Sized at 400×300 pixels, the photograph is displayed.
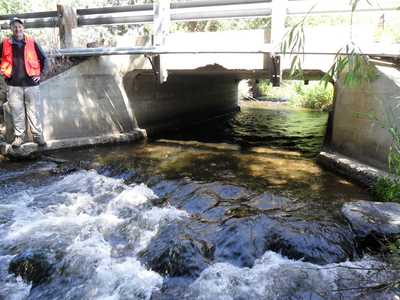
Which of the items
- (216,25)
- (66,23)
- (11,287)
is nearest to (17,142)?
(66,23)

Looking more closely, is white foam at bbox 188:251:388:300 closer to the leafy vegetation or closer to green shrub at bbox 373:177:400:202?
green shrub at bbox 373:177:400:202

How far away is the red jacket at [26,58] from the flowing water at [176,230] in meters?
1.73

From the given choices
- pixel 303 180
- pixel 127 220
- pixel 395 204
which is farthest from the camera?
pixel 303 180

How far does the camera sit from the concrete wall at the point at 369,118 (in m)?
5.68

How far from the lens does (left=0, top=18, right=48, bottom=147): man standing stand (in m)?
6.89

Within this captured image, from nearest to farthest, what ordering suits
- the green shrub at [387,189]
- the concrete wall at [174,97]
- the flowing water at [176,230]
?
the flowing water at [176,230]
the green shrub at [387,189]
the concrete wall at [174,97]

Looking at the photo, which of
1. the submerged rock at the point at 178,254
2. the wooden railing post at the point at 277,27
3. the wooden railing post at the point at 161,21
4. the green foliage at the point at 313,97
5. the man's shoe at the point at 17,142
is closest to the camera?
the submerged rock at the point at 178,254

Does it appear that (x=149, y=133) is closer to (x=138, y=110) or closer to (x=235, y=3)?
(x=138, y=110)

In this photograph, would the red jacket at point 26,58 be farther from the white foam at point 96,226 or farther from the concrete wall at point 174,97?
the concrete wall at point 174,97

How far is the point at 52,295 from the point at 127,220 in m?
1.57

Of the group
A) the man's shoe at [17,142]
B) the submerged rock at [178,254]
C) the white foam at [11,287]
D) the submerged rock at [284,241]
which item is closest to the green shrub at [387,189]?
the submerged rock at [284,241]

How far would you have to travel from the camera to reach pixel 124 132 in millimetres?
9625

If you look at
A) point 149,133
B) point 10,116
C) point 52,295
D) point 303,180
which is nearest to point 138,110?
point 149,133

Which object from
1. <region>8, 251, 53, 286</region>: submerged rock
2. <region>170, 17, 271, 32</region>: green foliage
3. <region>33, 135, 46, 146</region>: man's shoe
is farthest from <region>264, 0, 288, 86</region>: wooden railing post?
<region>170, 17, 271, 32</region>: green foliage
